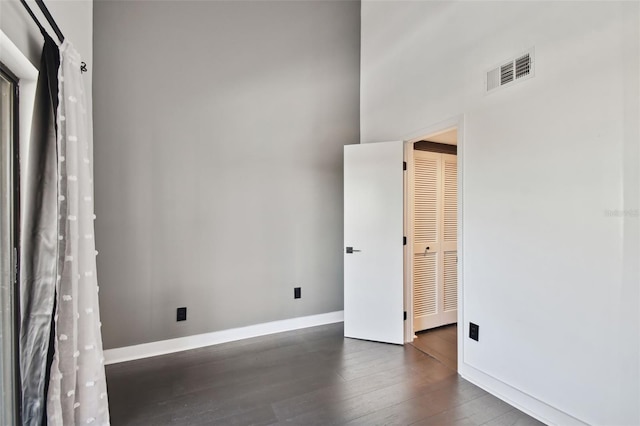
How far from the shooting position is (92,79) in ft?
7.73

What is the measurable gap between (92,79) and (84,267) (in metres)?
1.75

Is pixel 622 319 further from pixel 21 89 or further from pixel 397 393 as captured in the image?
pixel 21 89

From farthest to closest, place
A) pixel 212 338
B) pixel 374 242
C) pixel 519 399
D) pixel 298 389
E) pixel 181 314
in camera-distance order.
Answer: pixel 374 242 < pixel 212 338 < pixel 181 314 < pixel 298 389 < pixel 519 399

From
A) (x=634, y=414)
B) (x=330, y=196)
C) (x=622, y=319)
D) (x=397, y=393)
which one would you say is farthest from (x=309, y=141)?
(x=634, y=414)

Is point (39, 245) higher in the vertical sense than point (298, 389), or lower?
higher

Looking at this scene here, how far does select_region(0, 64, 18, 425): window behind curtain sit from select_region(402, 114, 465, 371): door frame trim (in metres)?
2.72

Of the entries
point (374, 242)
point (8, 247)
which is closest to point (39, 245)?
point (8, 247)

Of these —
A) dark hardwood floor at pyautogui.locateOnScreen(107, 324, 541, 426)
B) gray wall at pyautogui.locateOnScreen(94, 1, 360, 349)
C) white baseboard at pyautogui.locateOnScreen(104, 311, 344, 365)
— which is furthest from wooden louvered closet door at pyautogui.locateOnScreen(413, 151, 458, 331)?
white baseboard at pyautogui.locateOnScreen(104, 311, 344, 365)

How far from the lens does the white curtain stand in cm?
144

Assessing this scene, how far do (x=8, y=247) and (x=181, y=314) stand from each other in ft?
5.14

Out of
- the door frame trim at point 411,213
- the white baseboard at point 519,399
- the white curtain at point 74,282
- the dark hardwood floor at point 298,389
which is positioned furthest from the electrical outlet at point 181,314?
the white baseboard at point 519,399

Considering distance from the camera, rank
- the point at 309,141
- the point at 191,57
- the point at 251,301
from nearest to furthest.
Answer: the point at 191,57, the point at 251,301, the point at 309,141

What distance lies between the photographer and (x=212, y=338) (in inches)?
109

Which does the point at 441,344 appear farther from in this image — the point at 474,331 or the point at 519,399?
the point at 519,399
